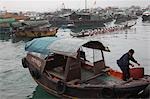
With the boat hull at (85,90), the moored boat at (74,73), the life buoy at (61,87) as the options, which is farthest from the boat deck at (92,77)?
the life buoy at (61,87)

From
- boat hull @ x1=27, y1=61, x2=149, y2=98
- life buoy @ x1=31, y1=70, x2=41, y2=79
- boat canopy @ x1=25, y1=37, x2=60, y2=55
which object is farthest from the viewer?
boat canopy @ x1=25, y1=37, x2=60, y2=55

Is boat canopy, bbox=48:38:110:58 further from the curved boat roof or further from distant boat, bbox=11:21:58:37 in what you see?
distant boat, bbox=11:21:58:37

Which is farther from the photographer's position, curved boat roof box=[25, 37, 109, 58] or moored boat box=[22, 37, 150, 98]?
curved boat roof box=[25, 37, 109, 58]

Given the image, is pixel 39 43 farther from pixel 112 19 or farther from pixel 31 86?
pixel 112 19

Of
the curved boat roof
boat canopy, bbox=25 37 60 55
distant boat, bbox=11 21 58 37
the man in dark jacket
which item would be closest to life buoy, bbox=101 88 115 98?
the man in dark jacket

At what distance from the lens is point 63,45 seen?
1233cm

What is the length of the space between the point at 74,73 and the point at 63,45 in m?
1.27

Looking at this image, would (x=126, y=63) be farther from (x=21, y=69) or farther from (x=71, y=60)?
(x=21, y=69)

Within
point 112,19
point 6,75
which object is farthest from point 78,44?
point 112,19

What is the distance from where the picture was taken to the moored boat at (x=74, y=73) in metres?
10.5

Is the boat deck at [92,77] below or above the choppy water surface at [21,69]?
above

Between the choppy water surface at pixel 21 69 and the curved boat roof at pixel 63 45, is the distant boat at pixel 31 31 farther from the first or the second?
the curved boat roof at pixel 63 45

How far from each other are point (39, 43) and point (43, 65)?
1473 mm

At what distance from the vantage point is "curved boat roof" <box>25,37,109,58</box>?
460 inches
